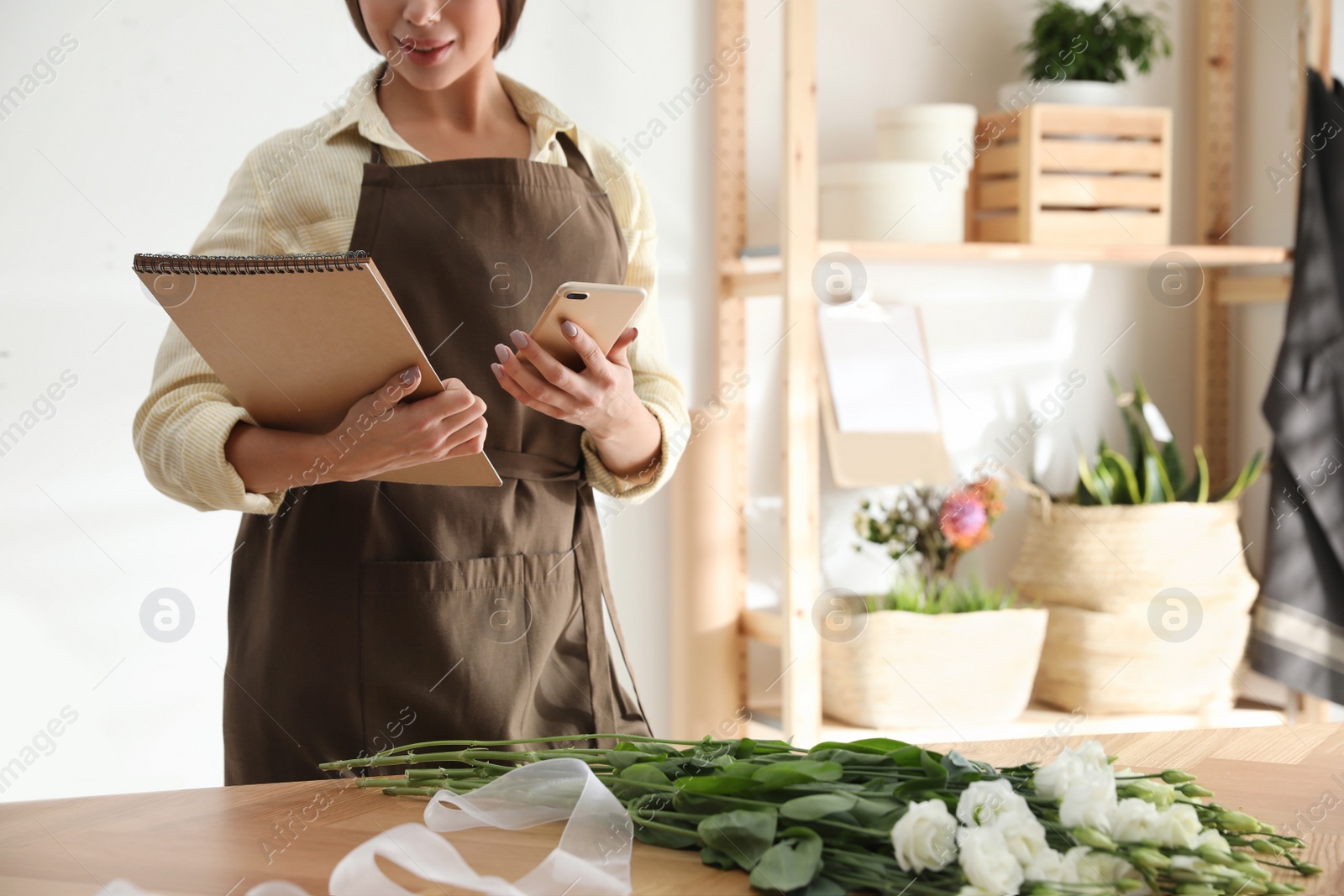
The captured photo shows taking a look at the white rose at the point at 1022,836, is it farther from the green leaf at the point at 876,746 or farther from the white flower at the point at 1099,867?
the green leaf at the point at 876,746

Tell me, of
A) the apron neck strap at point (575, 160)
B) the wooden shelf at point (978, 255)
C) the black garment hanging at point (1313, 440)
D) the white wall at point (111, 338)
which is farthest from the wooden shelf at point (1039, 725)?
the apron neck strap at point (575, 160)

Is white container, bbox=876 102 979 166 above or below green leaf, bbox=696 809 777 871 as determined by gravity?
above

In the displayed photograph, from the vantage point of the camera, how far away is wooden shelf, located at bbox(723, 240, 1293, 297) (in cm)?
208

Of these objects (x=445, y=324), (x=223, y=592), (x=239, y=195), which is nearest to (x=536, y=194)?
(x=445, y=324)

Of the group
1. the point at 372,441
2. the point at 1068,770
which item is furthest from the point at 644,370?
the point at 1068,770

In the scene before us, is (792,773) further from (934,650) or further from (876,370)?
(876,370)

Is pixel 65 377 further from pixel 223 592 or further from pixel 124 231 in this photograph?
Answer: pixel 223 592

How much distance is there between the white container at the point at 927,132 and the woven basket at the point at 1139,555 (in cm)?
71

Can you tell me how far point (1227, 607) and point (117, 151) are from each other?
2.13 metres

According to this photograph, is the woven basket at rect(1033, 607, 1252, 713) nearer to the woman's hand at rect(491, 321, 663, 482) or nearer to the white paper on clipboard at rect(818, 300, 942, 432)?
the white paper on clipboard at rect(818, 300, 942, 432)

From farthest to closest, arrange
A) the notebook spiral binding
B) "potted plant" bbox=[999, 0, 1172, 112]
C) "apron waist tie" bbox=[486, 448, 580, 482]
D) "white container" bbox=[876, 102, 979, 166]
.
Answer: "potted plant" bbox=[999, 0, 1172, 112]
"white container" bbox=[876, 102, 979, 166]
"apron waist tie" bbox=[486, 448, 580, 482]
the notebook spiral binding

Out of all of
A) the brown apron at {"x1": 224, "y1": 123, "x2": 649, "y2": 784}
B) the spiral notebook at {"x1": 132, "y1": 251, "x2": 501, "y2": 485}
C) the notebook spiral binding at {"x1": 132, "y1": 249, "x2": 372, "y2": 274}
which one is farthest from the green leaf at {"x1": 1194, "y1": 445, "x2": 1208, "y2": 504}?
the notebook spiral binding at {"x1": 132, "y1": 249, "x2": 372, "y2": 274}

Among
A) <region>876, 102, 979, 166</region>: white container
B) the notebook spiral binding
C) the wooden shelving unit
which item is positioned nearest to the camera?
the notebook spiral binding

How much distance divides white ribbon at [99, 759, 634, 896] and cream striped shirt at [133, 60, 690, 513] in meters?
0.47
